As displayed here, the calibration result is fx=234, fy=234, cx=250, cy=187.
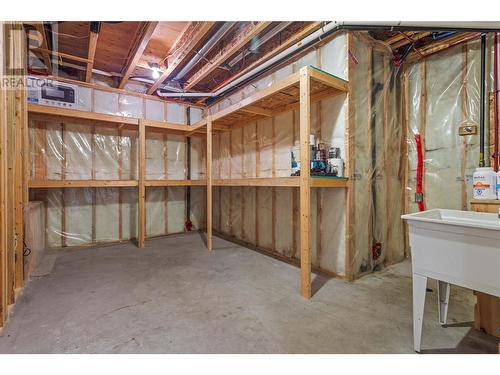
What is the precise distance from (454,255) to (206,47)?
10.2 feet

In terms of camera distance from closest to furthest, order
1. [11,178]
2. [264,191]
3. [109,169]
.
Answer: [11,178] < [264,191] < [109,169]

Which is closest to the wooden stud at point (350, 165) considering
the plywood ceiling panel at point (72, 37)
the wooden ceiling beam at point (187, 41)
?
the wooden ceiling beam at point (187, 41)

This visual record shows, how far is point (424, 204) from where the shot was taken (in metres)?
2.80

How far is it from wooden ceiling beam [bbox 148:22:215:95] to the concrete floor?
2.55m

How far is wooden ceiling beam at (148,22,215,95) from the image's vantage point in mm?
2419

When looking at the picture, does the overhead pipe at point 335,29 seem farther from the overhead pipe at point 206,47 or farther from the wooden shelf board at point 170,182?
the wooden shelf board at point 170,182

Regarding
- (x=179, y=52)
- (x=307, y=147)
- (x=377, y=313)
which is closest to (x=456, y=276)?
(x=377, y=313)

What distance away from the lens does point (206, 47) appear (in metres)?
2.89

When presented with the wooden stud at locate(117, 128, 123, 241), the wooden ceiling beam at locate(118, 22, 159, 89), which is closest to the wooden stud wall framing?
the wooden ceiling beam at locate(118, 22, 159, 89)

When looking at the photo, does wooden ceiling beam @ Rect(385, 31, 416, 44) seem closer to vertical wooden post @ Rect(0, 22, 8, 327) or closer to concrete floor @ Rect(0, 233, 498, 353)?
concrete floor @ Rect(0, 233, 498, 353)

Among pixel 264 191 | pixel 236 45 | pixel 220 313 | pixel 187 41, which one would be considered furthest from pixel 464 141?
pixel 187 41

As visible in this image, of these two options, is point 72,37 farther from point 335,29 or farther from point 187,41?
point 335,29

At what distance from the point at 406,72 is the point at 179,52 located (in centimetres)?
285

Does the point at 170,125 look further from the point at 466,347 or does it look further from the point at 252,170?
the point at 466,347
